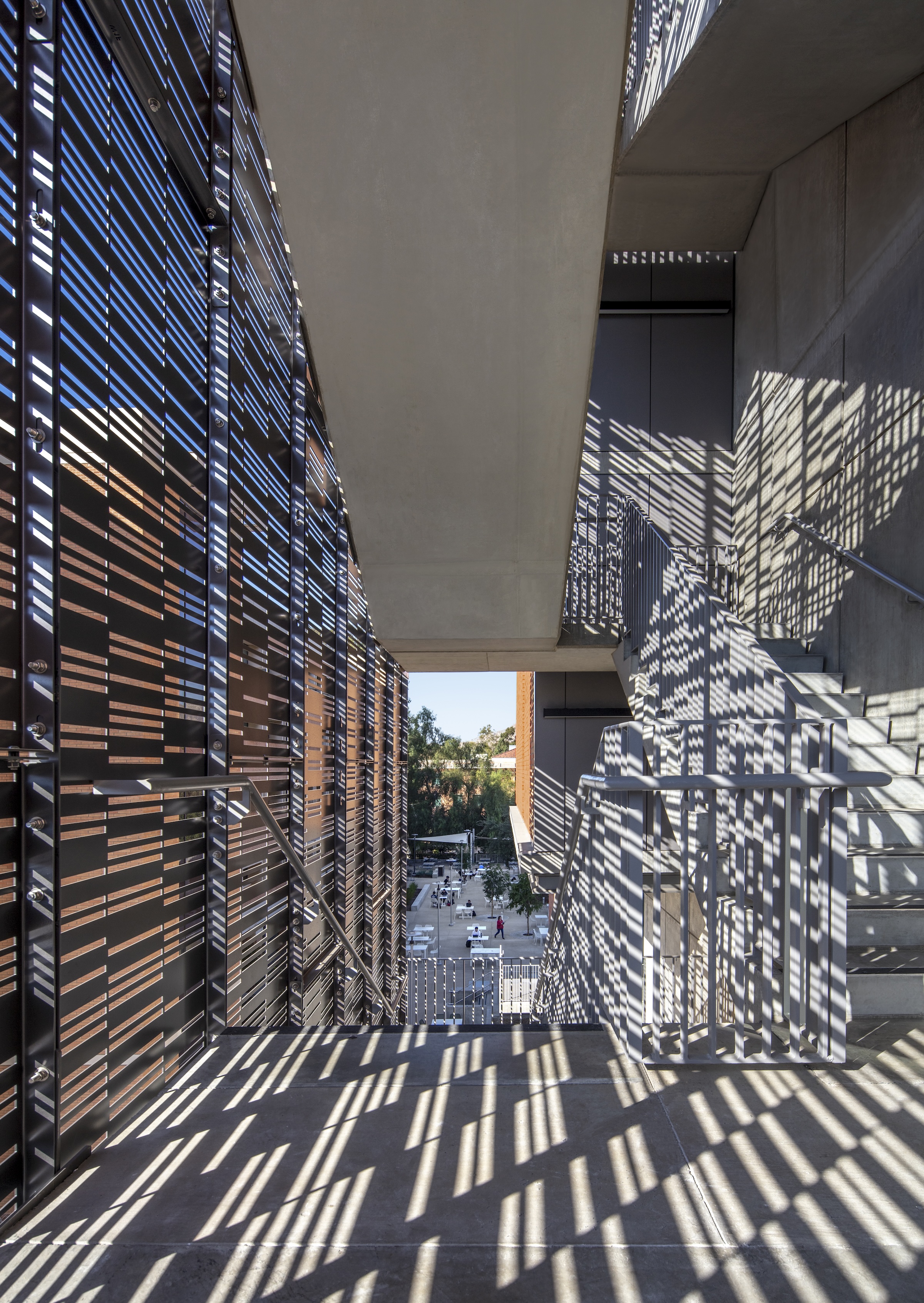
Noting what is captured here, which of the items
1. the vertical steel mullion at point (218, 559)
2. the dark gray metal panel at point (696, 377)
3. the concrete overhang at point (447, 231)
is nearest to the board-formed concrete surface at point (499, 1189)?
the vertical steel mullion at point (218, 559)

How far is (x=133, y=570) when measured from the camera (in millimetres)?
2668

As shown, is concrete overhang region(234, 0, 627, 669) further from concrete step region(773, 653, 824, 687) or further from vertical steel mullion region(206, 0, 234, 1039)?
concrete step region(773, 653, 824, 687)

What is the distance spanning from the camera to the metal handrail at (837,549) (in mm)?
5004

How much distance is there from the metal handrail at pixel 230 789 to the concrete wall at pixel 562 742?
599 cm

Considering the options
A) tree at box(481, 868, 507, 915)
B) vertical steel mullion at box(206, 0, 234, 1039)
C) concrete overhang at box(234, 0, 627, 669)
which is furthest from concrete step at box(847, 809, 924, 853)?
tree at box(481, 868, 507, 915)

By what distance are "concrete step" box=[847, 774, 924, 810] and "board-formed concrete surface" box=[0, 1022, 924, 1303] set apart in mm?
1617

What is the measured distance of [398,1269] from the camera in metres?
1.70

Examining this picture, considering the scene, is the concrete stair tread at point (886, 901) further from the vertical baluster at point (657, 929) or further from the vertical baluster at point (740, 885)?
the vertical baluster at point (657, 929)

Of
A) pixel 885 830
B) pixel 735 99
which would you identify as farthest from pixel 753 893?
pixel 735 99

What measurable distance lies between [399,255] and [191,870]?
8.89ft

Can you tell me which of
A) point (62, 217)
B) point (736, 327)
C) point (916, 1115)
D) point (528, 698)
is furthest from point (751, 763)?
point (528, 698)

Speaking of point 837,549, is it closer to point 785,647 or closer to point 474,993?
point 785,647

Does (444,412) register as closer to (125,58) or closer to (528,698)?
(125,58)

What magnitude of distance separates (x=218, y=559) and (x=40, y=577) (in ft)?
4.69
